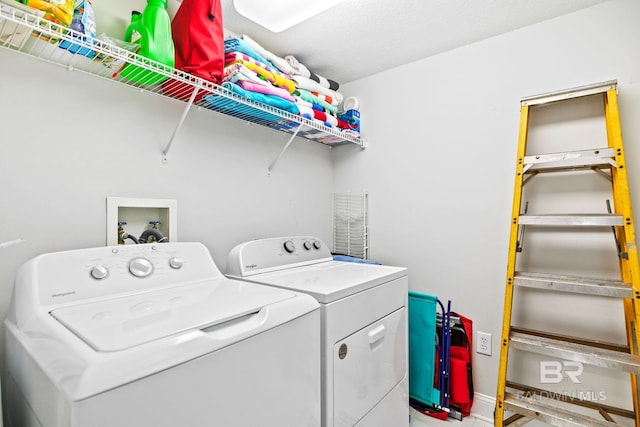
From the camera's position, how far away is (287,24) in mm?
1654

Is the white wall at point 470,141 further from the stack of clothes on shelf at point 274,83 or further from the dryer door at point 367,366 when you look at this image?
the dryer door at point 367,366

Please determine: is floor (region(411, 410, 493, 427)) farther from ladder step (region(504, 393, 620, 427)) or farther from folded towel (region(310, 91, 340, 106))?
folded towel (region(310, 91, 340, 106))

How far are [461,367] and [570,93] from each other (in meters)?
1.58

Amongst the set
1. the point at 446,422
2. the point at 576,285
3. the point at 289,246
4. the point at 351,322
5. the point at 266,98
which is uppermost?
the point at 266,98

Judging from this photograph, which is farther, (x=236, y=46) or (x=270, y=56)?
(x=270, y=56)

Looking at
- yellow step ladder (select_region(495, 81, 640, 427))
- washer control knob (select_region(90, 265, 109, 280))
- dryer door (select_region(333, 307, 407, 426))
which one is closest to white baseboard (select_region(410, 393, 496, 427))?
yellow step ladder (select_region(495, 81, 640, 427))

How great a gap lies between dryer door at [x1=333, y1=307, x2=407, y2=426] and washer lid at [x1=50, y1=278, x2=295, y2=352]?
36 centimetres

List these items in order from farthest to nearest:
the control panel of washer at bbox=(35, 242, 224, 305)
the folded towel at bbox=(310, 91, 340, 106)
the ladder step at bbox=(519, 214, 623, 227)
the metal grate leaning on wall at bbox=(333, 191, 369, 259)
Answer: the metal grate leaning on wall at bbox=(333, 191, 369, 259) → the folded towel at bbox=(310, 91, 340, 106) → the ladder step at bbox=(519, 214, 623, 227) → the control panel of washer at bbox=(35, 242, 224, 305)

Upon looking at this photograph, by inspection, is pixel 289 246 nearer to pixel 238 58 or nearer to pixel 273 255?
pixel 273 255

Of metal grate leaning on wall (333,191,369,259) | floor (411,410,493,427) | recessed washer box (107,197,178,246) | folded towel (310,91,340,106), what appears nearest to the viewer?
recessed washer box (107,197,178,246)

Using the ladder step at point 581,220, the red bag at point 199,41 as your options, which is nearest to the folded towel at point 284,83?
the red bag at point 199,41

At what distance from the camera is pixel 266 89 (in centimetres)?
157

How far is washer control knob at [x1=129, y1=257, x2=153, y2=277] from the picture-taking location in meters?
1.07

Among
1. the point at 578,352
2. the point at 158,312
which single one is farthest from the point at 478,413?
the point at 158,312
